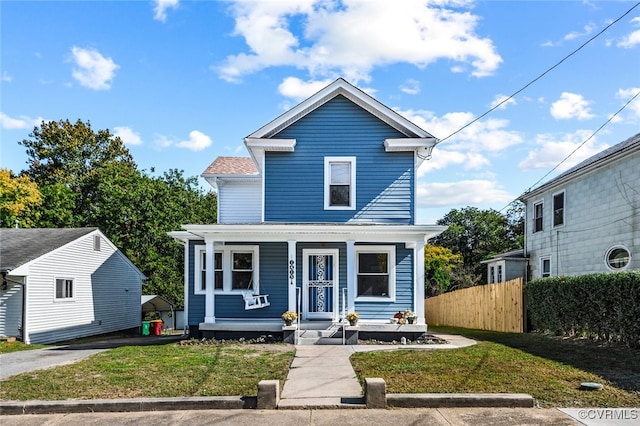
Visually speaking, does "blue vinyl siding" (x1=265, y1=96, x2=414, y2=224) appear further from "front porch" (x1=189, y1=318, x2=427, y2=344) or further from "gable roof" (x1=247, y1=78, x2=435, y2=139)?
"front porch" (x1=189, y1=318, x2=427, y2=344)

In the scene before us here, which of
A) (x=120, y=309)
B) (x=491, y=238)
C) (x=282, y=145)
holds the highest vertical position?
(x=282, y=145)

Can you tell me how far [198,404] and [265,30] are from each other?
29.0 ft

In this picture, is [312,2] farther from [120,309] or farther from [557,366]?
[120,309]

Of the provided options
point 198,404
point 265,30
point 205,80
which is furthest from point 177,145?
point 198,404

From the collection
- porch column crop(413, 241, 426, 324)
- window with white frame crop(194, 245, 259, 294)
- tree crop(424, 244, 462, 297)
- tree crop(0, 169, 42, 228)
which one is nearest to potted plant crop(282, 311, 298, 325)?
window with white frame crop(194, 245, 259, 294)

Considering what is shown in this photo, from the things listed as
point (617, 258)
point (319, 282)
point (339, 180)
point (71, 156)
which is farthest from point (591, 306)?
point (71, 156)

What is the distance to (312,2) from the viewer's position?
39.4 feet

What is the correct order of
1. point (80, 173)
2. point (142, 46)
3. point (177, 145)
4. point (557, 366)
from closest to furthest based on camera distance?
point (557, 366), point (142, 46), point (177, 145), point (80, 173)

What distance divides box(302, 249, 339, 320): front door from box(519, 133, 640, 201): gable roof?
920cm

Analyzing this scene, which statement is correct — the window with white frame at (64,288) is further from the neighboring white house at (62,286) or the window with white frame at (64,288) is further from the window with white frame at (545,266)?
the window with white frame at (545,266)

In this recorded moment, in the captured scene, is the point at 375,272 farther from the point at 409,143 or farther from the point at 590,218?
Result: the point at 590,218

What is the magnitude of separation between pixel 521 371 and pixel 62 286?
16.9 meters

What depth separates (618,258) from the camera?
15695 millimetres

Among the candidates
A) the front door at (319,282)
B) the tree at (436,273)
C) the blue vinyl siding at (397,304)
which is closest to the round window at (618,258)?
the blue vinyl siding at (397,304)
